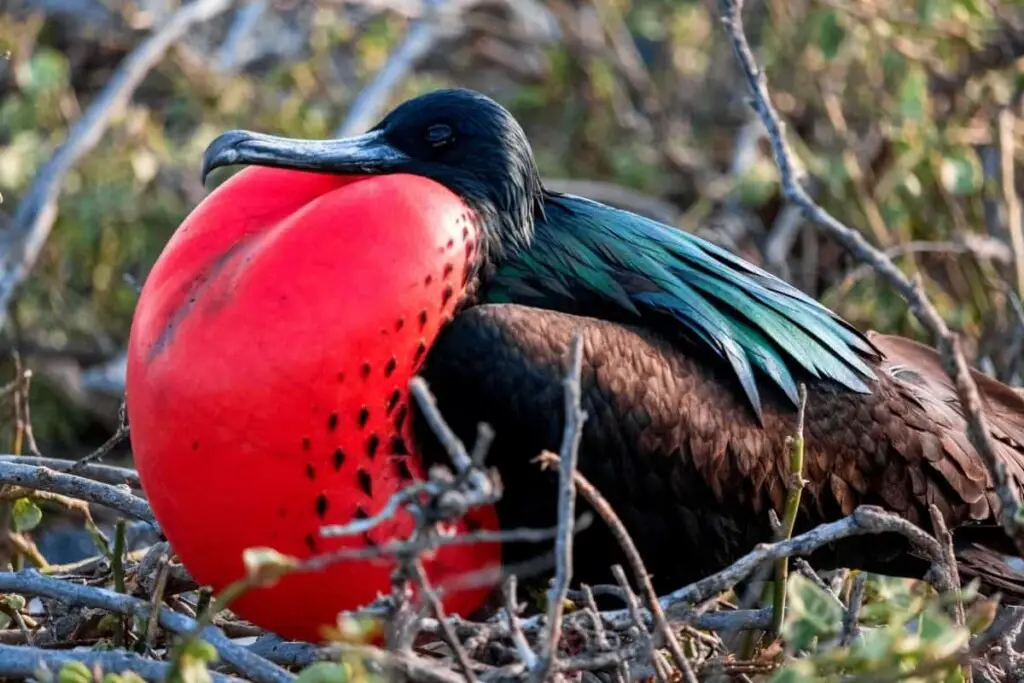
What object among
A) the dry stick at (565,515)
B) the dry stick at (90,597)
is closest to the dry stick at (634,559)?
the dry stick at (565,515)

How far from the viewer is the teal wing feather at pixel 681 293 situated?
2721mm

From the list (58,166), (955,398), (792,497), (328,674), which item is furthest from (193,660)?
(58,166)

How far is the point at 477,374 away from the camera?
8.12 ft

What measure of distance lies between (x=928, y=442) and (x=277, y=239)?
3.71ft

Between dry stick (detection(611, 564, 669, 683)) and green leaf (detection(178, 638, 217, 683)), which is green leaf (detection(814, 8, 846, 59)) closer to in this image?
dry stick (detection(611, 564, 669, 683))

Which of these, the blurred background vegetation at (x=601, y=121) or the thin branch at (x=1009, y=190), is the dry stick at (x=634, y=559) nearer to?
the blurred background vegetation at (x=601, y=121)

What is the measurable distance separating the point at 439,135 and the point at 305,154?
25 cm

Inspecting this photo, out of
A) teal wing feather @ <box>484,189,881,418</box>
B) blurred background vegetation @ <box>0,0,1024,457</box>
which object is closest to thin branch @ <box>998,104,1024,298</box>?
blurred background vegetation @ <box>0,0,1024,457</box>

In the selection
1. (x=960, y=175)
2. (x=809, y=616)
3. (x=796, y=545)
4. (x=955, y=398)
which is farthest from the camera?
(x=960, y=175)

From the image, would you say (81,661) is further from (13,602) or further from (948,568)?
(948,568)

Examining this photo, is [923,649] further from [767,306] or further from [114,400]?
[114,400]

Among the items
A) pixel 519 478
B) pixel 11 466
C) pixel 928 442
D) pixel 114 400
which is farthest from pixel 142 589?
pixel 114 400

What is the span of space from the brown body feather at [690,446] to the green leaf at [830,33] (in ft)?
4.43

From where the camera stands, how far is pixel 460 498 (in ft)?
5.88
